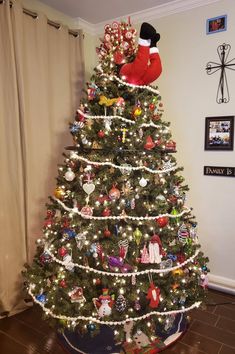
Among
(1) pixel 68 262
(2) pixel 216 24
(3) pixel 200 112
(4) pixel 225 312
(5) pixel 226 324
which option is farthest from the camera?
(3) pixel 200 112

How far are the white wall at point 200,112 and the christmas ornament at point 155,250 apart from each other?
39.0 inches

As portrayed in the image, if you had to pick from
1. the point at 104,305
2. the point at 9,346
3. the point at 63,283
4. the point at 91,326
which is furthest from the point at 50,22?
the point at 9,346

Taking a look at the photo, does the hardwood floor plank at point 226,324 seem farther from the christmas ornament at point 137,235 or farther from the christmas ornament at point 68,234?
the christmas ornament at point 68,234

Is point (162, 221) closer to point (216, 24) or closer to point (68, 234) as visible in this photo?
point (68, 234)

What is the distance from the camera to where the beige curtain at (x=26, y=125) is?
212 centimetres

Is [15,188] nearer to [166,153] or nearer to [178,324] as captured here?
[166,153]

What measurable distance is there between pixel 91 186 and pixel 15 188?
0.82 m

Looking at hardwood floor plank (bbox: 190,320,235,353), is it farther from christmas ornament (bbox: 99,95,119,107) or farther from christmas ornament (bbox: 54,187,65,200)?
christmas ornament (bbox: 99,95,119,107)

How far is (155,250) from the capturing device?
1.69 metres

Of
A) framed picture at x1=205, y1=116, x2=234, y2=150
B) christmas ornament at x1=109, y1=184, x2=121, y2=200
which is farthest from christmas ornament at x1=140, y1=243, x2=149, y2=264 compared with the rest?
framed picture at x1=205, y1=116, x2=234, y2=150

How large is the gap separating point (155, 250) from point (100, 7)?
7.37 ft

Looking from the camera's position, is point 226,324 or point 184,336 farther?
point 226,324

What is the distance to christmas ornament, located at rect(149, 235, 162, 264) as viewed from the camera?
1.68 meters

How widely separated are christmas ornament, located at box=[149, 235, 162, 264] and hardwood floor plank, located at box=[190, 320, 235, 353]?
0.72 metres
